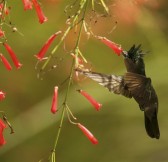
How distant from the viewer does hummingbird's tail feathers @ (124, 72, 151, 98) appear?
2.66m

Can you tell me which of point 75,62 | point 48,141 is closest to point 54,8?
point 48,141

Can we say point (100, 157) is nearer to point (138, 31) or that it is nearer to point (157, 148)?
point (157, 148)

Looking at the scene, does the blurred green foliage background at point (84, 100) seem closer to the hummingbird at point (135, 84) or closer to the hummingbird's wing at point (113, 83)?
the hummingbird at point (135, 84)

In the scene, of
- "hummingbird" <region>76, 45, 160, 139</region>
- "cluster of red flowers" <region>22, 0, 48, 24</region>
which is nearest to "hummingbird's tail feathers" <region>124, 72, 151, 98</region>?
"hummingbird" <region>76, 45, 160, 139</region>

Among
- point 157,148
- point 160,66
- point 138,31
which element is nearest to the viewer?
point 160,66

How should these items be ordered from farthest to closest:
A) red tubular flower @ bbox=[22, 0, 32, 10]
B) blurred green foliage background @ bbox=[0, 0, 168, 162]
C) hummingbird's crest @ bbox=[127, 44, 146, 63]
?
blurred green foliage background @ bbox=[0, 0, 168, 162]
hummingbird's crest @ bbox=[127, 44, 146, 63]
red tubular flower @ bbox=[22, 0, 32, 10]

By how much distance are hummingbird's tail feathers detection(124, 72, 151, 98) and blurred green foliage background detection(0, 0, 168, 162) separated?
2466mm

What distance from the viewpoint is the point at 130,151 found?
607 cm

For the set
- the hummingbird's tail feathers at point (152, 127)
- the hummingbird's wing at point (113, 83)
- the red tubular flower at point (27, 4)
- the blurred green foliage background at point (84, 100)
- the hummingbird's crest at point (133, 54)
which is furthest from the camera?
the blurred green foliage background at point (84, 100)

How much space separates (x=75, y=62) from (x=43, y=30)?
11.4 ft

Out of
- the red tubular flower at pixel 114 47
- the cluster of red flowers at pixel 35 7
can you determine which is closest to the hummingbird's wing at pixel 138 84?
the red tubular flower at pixel 114 47

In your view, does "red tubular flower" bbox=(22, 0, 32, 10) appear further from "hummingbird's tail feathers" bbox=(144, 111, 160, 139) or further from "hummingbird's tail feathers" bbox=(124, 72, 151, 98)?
"hummingbird's tail feathers" bbox=(144, 111, 160, 139)

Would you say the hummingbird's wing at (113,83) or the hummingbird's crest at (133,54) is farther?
the hummingbird's crest at (133,54)

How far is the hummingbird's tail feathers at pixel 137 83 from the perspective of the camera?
2656 millimetres
